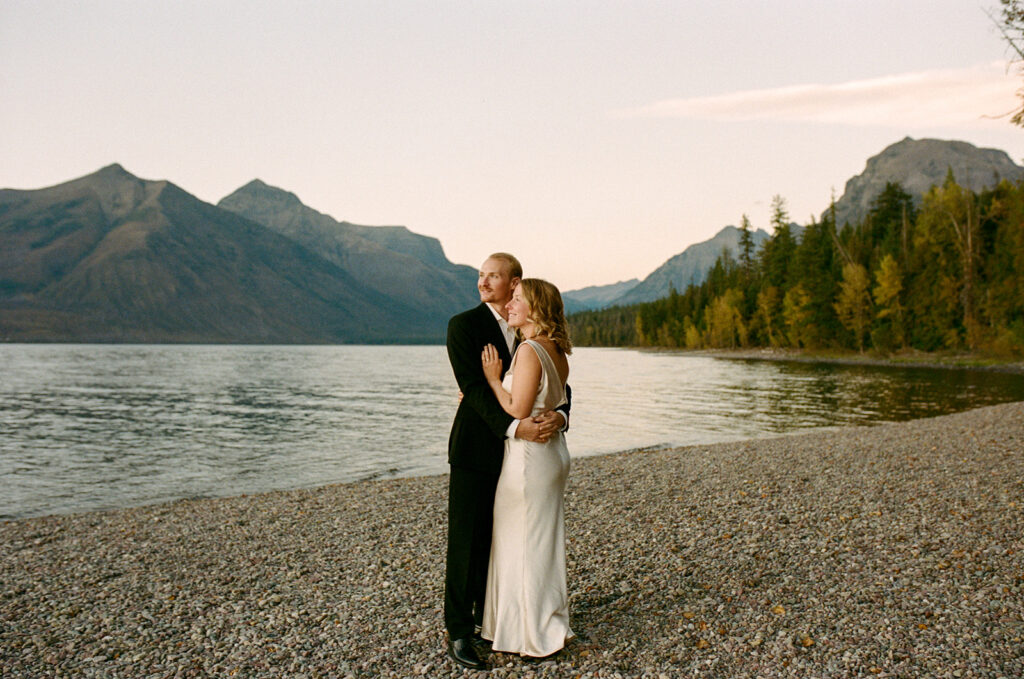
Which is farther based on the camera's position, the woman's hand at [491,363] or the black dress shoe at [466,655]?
the black dress shoe at [466,655]

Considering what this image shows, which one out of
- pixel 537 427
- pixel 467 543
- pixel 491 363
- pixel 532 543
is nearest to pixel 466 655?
pixel 467 543

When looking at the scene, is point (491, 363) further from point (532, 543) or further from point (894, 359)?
point (894, 359)

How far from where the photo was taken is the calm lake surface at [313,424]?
20.0 meters

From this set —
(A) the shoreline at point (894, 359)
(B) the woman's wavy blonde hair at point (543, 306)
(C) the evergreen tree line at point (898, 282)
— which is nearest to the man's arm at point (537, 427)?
(B) the woman's wavy blonde hair at point (543, 306)

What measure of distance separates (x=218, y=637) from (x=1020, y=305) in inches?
2925

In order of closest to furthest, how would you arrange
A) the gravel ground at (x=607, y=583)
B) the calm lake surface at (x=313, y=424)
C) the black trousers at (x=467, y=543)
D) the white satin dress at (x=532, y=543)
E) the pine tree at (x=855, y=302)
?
the white satin dress at (x=532, y=543) < the black trousers at (x=467, y=543) < the gravel ground at (x=607, y=583) < the calm lake surface at (x=313, y=424) < the pine tree at (x=855, y=302)

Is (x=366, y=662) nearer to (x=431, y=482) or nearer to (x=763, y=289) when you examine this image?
(x=431, y=482)

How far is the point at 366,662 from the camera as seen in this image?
5.87 metres

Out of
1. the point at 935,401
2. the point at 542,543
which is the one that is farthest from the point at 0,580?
the point at 935,401

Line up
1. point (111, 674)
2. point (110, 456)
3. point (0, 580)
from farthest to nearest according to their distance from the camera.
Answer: point (110, 456)
point (0, 580)
point (111, 674)

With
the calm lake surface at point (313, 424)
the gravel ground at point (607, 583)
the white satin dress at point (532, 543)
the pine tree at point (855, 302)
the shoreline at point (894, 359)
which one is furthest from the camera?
the pine tree at point (855, 302)

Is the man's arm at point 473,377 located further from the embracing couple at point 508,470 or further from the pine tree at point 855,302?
the pine tree at point 855,302

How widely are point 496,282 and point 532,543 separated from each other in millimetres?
2075

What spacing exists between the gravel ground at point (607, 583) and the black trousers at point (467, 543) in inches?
19.4
